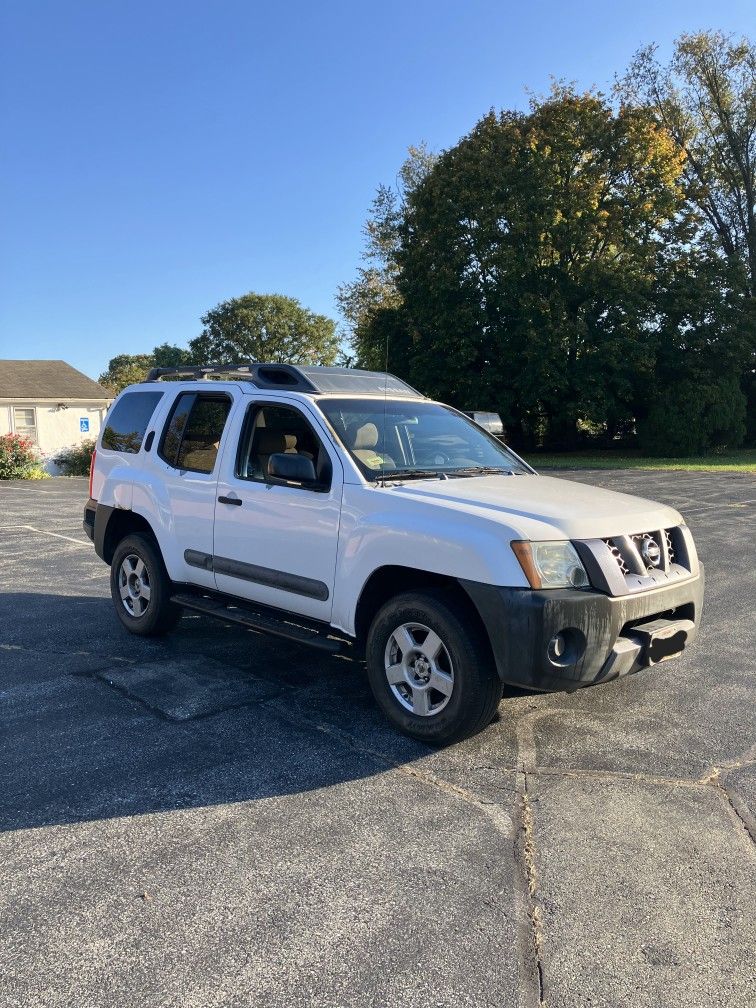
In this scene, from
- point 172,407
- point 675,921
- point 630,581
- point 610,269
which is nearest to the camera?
point 675,921

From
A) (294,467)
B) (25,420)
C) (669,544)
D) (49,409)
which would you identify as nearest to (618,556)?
(669,544)

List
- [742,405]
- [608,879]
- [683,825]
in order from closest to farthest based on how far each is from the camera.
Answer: [608,879]
[683,825]
[742,405]

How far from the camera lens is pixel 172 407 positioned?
598 cm

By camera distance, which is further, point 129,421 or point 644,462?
point 644,462

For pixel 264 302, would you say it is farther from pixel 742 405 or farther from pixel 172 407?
pixel 172 407

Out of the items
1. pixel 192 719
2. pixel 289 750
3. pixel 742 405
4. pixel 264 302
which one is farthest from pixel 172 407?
pixel 264 302

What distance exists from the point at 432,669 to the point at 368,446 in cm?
149

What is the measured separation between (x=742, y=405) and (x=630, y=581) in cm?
3276

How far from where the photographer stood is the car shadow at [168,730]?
3.60 m

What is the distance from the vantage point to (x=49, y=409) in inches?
1358

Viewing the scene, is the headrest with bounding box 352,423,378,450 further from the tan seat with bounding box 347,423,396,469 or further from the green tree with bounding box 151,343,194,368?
the green tree with bounding box 151,343,194,368

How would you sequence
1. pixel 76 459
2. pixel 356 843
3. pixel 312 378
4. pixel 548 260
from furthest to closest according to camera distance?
pixel 76 459
pixel 548 260
pixel 312 378
pixel 356 843

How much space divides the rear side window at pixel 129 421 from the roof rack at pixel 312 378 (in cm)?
60

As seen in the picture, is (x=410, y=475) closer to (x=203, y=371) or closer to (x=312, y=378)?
(x=312, y=378)
